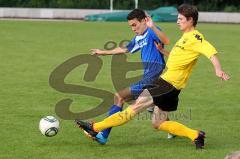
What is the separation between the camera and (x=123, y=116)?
7.84m

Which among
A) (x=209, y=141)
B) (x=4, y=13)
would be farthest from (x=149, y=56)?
(x=4, y=13)

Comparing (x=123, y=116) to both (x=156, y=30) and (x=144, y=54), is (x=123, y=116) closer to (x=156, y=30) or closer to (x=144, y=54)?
(x=144, y=54)

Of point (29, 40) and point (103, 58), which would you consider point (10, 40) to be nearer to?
point (29, 40)

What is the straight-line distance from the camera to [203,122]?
9812 mm

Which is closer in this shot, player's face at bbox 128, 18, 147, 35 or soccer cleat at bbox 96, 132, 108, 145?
soccer cleat at bbox 96, 132, 108, 145

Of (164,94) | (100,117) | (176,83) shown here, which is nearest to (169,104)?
(164,94)

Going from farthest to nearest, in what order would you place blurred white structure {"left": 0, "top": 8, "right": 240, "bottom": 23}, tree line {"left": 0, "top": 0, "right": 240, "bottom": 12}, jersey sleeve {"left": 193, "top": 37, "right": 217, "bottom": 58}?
tree line {"left": 0, "top": 0, "right": 240, "bottom": 12} → blurred white structure {"left": 0, "top": 8, "right": 240, "bottom": 23} → jersey sleeve {"left": 193, "top": 37, "right": 217, "bottom": 58}

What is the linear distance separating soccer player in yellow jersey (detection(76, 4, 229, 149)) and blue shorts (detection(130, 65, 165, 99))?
401mm

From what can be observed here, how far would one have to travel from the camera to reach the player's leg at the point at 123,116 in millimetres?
7812

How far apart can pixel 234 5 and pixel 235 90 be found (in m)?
47.9

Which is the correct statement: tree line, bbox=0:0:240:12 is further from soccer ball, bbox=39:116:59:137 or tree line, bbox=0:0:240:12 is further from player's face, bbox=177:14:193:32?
player's face, bbox=177:14:193:32

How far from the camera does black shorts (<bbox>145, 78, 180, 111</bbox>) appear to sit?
25.2ft

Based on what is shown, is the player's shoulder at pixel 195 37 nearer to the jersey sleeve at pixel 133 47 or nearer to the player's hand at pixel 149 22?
the player's hand at pixel 149 22

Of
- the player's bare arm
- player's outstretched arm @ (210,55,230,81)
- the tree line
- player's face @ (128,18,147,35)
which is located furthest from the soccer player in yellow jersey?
the tree line
